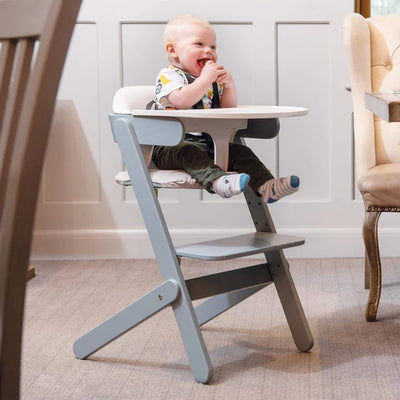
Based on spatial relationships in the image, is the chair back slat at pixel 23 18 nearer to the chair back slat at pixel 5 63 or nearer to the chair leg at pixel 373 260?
the chair back slat at pixel 5 63

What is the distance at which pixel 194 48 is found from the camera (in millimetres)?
2250

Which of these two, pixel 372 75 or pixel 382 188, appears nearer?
pixel 382 188

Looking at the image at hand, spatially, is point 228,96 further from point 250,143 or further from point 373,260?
point 250,143

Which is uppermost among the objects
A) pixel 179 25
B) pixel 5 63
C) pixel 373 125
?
pixel 179 25

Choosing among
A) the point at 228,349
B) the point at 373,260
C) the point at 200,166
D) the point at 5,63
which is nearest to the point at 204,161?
the point at 200,166

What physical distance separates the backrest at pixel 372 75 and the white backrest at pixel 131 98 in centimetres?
82

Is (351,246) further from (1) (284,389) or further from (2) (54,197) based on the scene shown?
(1) (284,389)

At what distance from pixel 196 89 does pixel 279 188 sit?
0.35 metres

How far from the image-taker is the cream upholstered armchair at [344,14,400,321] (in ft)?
8.09

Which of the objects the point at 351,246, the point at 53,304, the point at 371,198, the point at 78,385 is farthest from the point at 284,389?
the point at 351,246

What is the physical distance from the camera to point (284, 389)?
6.40 ft

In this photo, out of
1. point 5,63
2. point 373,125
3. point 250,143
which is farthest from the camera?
point 250,143

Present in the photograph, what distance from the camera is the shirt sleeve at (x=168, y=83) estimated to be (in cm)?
217

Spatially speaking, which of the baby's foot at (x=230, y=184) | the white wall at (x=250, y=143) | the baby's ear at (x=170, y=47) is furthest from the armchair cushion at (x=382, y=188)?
the white wall at (x=250, y=143)
